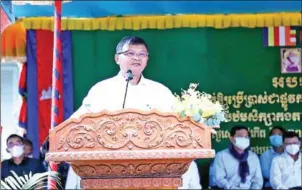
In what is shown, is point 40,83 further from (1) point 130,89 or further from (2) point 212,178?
(1) point 130,89

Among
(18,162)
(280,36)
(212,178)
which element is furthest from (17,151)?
(280,36)

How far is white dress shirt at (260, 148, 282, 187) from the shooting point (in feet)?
24.5

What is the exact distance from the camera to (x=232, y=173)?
7.08 m

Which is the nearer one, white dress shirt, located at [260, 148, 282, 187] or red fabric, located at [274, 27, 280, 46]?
white dress shirt, located at [260, 148, 282, 187]

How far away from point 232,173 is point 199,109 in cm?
416

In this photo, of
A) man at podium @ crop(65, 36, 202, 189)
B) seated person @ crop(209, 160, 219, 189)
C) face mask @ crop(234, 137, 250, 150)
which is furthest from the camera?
seated person @ crop(209, 160, 219, 189)

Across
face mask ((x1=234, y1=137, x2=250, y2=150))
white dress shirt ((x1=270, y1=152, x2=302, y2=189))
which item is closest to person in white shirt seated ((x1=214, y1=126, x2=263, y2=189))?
face mask ((x1=234, y1=137, x2=250, y2=150))

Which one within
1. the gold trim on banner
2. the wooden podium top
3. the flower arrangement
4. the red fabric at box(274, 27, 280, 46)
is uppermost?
the gold trim on banner

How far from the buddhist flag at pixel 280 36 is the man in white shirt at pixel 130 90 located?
4.42 m

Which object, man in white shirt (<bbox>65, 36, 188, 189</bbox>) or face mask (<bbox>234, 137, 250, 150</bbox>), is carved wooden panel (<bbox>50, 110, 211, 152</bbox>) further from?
face mask (<bbox>234, 137, 250, 150</bbox>)

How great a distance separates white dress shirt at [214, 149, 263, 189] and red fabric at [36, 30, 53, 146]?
6.76 ft

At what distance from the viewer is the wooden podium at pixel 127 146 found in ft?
9.45

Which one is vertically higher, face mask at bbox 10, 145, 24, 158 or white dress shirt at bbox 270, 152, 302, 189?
face mask at bbox 10, 145, 24, 158

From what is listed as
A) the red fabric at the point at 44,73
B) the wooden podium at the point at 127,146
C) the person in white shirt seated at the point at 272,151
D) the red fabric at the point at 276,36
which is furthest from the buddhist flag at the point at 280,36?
the wooden podium at the point at 127,146
